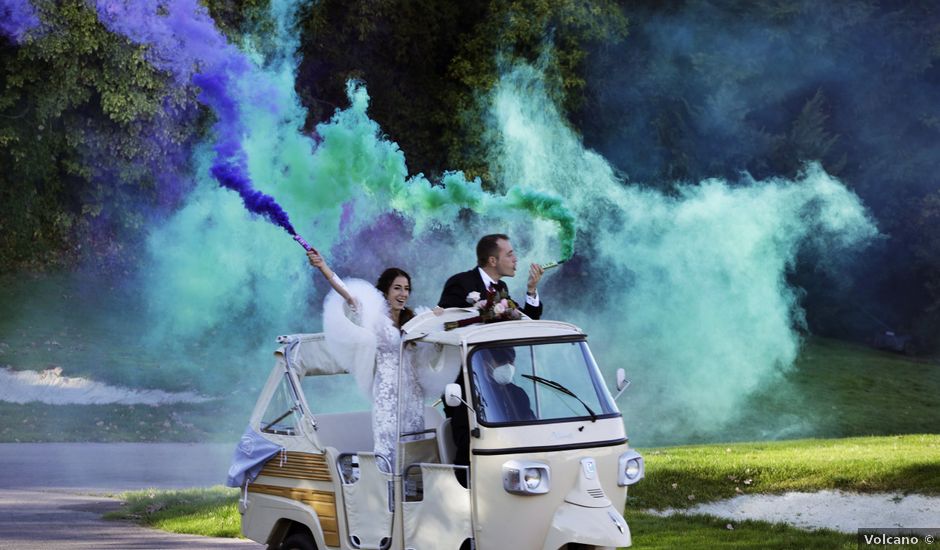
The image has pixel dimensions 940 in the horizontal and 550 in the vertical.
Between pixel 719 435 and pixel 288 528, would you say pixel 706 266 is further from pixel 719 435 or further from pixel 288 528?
pixel 288 528

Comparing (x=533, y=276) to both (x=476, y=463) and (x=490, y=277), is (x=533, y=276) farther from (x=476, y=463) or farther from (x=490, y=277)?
(x=476, y=463)

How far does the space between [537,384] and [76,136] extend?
18055mm

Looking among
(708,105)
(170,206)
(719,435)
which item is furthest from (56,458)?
(708,105)

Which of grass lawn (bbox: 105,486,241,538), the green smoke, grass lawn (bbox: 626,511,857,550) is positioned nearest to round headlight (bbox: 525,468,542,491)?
grass lawn (bbox: 626,511,857,550)

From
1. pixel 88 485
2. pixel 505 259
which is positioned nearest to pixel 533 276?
pixel 505 259

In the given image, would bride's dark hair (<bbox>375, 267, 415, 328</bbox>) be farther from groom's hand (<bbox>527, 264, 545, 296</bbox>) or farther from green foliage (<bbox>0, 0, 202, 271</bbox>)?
green foliage (<bbox>0, 0, 202, 271</bbox>)

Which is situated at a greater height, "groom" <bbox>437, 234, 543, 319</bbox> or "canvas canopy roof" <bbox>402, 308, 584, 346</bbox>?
"groom" <bbox>437, 234, 543, 319</bbox>

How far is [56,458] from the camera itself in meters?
16.5

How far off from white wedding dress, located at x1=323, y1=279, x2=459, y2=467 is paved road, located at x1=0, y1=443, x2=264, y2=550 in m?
2.87

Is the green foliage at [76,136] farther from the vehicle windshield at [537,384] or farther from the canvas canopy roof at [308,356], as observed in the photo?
the vehicle windshield at [537,384]

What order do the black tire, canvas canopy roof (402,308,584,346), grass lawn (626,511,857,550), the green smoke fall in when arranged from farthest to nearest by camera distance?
the green smoke < grass lawn (626,511,857,550) < the black tire < canvas canopy roof (402,308,584,346)

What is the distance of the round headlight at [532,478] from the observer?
7156 mm

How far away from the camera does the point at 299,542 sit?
332 inches

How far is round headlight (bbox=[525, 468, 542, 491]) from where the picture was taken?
23.5 ft
